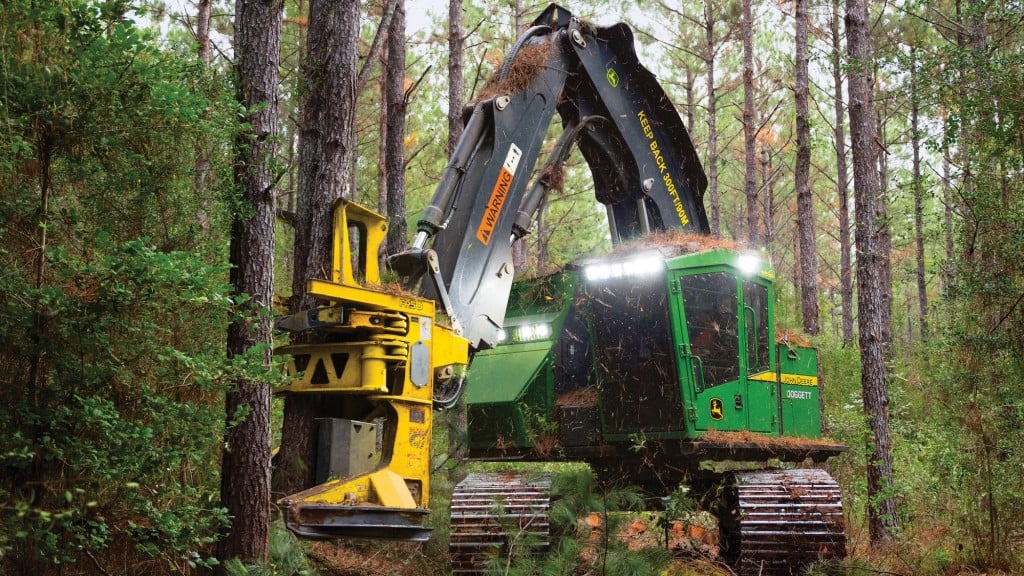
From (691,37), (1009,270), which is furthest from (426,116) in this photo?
(1009,270)

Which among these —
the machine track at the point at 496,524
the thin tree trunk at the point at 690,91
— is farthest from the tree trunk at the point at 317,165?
the thin tree trunk at the point at 690,91

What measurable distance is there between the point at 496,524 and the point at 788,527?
2248mm

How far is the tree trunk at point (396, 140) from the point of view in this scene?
11.3 metres

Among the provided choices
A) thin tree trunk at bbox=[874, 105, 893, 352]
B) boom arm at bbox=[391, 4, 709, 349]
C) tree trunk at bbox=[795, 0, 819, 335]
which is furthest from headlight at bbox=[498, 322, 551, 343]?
thin tree trunk at bbox=[874, 105, 893, 352]

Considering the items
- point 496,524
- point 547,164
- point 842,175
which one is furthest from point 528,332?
point 842,175

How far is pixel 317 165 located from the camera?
650 cm

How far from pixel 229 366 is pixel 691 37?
21.6 metres

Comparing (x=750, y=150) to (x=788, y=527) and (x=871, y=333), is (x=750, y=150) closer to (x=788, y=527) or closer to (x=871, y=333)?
(x=871, y=333)

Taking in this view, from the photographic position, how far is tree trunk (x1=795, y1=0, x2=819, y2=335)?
40.2ft

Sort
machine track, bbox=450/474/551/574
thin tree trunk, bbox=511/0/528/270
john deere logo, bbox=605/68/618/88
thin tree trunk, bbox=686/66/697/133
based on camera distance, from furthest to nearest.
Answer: thin tree trunk, bbox=686/66/697/133, thin tree trunk, bbox=511/0/528/270, john deere logo, bbox=605/68/618/88, machine track, bbox=450/474/551/574

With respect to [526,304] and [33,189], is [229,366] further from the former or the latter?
[526,304]

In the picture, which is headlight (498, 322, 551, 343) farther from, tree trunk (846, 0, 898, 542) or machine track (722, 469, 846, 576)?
tree trunk (846, 0, 898, 542)

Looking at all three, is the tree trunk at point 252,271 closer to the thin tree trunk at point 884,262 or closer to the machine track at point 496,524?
the machine track at point 496,524

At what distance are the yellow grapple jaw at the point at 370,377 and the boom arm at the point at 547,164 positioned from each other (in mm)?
604
